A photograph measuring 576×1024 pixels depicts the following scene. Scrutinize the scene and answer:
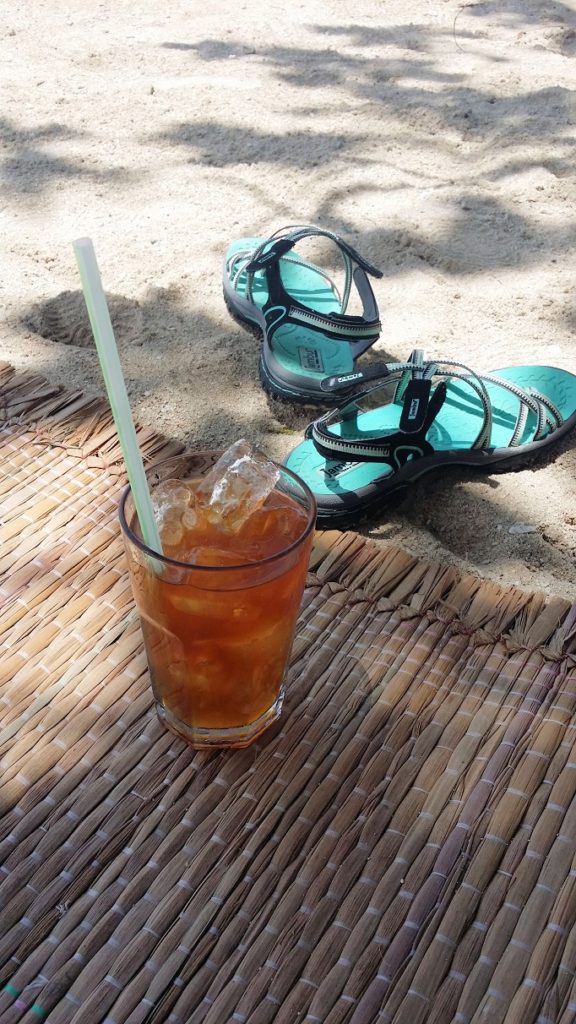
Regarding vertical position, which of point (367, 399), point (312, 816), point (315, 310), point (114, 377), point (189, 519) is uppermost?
point (114, 377)

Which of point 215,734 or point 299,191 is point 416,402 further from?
point 299,191

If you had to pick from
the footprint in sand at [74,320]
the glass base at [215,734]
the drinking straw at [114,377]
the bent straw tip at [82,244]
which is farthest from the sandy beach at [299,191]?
the bent straw tip at [82,244]

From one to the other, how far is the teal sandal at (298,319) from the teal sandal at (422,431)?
5.0 inches

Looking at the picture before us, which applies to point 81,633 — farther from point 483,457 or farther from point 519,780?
point 483,457

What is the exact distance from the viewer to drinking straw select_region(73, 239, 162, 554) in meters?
0.55

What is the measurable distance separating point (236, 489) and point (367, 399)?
1013 mm

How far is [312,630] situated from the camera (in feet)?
3.08

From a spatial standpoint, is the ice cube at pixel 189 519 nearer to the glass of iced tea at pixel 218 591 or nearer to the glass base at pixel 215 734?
the glass of iced tea at pixel 218 591

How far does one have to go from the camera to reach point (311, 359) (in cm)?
179

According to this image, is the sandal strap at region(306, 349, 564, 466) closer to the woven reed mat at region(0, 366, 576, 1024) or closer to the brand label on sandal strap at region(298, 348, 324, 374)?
the brand label on sandal strap at region(298, 348, 324, 374)

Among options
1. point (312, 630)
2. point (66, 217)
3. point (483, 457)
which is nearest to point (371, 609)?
point (312, 630)

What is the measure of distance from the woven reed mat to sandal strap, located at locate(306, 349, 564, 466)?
0.43 m

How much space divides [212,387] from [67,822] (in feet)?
3.64

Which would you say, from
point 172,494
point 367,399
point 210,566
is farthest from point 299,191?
point 210,566
